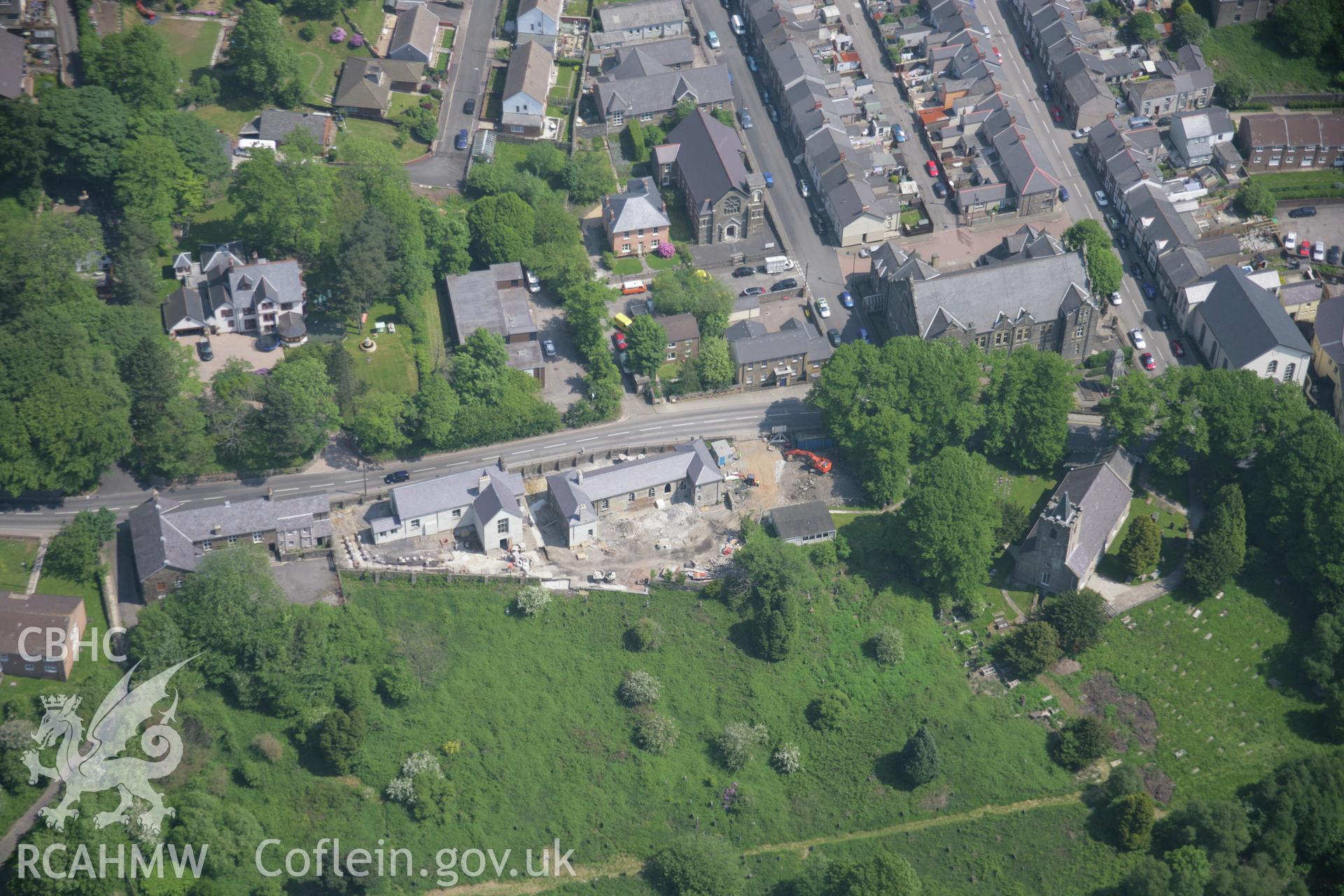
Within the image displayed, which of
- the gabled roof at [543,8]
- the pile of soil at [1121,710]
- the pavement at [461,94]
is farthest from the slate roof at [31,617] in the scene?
the gabled roof at [543,8]

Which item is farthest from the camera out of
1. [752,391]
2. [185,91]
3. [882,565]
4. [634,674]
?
[185,91]

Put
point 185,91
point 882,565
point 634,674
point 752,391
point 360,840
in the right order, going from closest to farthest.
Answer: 1. point 360,840
2. point 634,674
3. point 882,565
4. point 752,391
5. point 185,91

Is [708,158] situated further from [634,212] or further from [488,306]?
[488,306]

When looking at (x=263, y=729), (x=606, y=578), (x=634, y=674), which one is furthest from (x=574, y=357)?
(x=263, y=729)

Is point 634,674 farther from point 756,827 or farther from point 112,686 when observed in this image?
point 112,686

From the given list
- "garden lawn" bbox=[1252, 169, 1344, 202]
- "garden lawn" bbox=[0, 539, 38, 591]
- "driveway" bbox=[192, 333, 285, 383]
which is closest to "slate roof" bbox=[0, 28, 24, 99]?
"driveway" bbox=[192, 333, 285, 383]

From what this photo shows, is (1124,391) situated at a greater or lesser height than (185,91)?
lesser

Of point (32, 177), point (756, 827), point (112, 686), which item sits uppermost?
point (32, 177)
